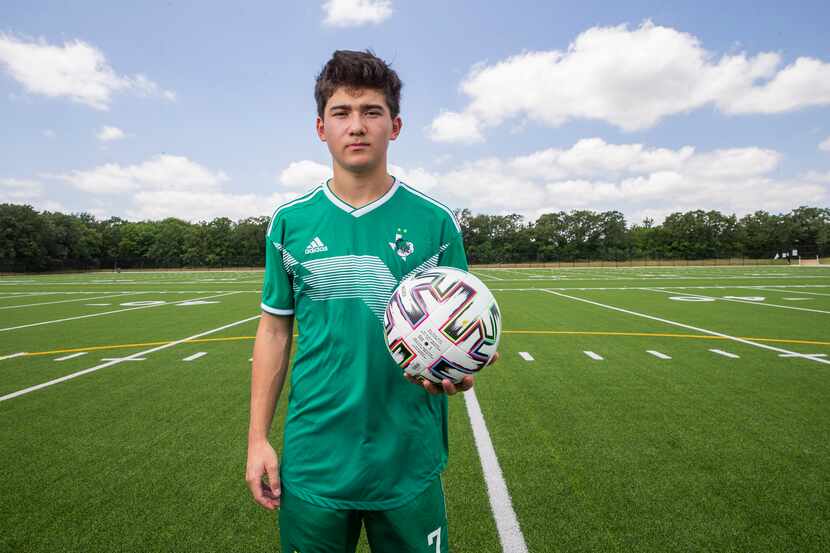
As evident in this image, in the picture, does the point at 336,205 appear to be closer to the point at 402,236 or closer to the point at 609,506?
the point at 402,236

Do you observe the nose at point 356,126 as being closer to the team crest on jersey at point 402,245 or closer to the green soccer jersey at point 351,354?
the green soccer jersey at point 351,354

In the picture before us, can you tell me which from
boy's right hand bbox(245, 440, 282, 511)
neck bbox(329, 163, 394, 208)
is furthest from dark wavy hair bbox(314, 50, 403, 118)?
boy's right hand bbox(245, 440, 282, 511)

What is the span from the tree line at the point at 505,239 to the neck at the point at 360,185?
71.6 metres

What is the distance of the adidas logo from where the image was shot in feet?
5.26

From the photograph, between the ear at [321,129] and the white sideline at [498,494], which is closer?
the ear at [321,129]

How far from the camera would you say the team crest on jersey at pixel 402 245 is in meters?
1.64

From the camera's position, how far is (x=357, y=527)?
157 cm

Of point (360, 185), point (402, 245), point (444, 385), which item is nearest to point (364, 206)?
point (360, 185)

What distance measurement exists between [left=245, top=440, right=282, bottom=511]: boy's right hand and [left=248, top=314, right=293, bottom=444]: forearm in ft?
0.14

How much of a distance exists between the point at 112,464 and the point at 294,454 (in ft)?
10.5

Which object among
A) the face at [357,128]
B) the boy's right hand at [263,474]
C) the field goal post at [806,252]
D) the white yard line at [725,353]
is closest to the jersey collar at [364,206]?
the face at [357,128]

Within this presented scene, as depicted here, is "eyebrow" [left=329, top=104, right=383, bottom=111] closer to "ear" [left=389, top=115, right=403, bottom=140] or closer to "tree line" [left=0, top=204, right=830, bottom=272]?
"ear" [left=389, top=115, right=403, bottom=140]

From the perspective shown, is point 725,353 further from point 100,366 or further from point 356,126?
point 100,366

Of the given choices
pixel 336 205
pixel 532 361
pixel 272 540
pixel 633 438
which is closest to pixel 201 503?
pixel 272 540
